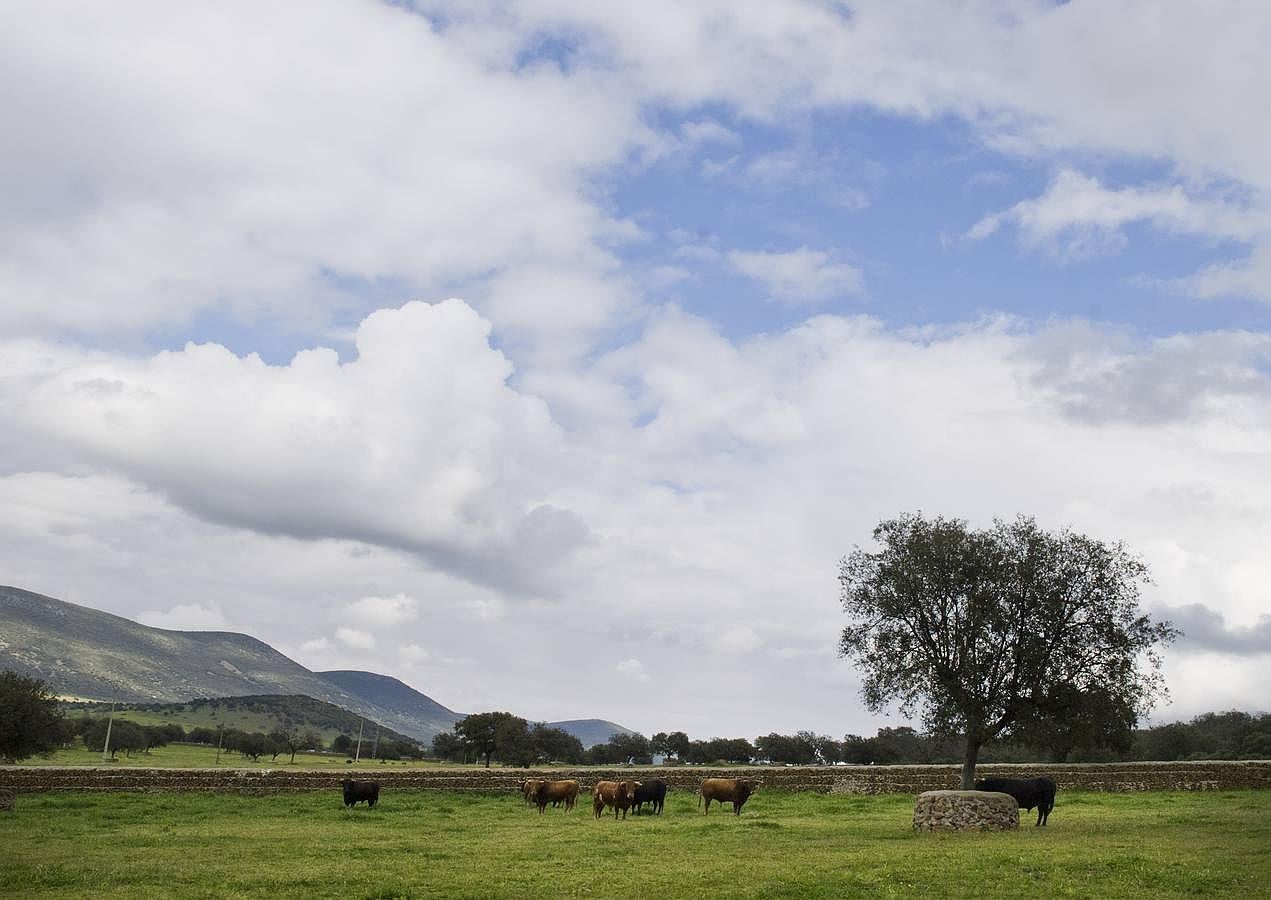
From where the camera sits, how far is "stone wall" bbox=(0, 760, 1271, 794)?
46.5 meters

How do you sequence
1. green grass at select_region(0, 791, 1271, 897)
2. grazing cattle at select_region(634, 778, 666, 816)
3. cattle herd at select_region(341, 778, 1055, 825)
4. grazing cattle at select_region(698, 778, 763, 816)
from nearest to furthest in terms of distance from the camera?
green grass at select_region(0, 791, 1271, 897)
cattle herd at select_region(341, 778, 1055, 825)
grazing cattle at select_region(634, 778, 666, 816)
grazing cattle at select_region(698, 778, 763, 816)

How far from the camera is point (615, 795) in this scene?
40969 millimetres

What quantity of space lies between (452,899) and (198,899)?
500 centimetres

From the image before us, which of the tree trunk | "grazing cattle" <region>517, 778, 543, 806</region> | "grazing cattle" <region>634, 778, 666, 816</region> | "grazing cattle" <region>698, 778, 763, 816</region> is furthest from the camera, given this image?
"grazing cattle" <region>517, 778, 543, 806</region>

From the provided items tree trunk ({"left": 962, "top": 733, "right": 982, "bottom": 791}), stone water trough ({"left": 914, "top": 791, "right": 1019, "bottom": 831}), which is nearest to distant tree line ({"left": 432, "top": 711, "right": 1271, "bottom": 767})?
tree trunk ({"left": 962, "top": 733, "right": 982, "bottom": 791})

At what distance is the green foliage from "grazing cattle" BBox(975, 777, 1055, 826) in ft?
164

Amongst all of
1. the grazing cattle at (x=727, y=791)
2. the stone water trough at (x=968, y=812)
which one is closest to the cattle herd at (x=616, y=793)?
the grazing cattle at (x=727, y=791)

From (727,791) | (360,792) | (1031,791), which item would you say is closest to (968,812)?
(1031,791)

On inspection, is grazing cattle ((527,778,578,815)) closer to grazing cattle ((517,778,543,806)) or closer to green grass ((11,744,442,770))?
grazing cattle ((517,778,543,806))

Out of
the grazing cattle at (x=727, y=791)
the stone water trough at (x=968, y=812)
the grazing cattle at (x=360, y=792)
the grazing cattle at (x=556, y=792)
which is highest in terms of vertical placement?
the stone water trough at (x=968, y=812)

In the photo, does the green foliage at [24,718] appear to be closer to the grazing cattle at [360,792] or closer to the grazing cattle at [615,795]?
the grazing cattle at [360,792]

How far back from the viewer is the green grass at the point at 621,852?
20.7 meters

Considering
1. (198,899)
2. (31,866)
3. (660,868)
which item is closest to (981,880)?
(660,868)

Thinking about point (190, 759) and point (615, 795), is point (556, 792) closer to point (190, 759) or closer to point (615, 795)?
point (615, 795)
